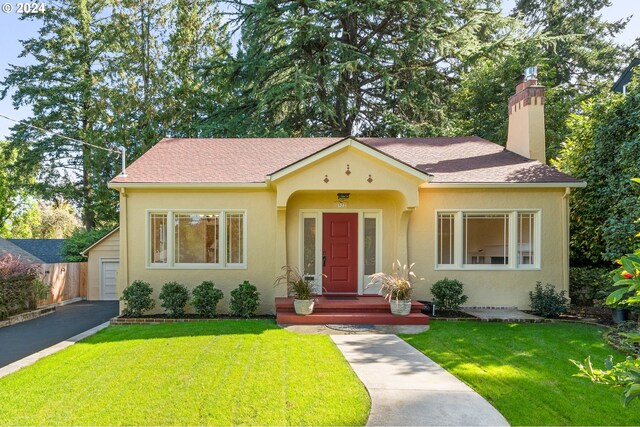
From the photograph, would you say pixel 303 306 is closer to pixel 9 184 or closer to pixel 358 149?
pixel 358 149

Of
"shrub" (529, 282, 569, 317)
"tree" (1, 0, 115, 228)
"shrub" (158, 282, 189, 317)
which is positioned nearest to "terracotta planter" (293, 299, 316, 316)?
"shrub" (158, 282, 189, 317)

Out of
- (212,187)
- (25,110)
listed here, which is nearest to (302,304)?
(212,187)

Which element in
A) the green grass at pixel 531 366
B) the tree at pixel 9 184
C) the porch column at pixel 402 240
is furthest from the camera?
the tree at pixel 9 184

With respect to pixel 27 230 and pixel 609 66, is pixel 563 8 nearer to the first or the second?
pixel 609 66

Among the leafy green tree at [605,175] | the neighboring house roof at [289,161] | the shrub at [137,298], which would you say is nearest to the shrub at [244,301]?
the shrub at [137,298]

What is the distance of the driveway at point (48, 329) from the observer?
6996 millimetres

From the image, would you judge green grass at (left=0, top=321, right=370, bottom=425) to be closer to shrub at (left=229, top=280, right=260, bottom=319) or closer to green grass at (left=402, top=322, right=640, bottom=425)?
green grass at (left=402, top=322, right=640, bottom=425)

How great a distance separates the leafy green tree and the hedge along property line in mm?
13812

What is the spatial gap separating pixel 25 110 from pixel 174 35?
9304mm

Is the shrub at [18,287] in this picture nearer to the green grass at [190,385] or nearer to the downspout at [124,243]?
the downspout at [124,243]

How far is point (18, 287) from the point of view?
999cm

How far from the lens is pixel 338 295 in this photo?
9703mm

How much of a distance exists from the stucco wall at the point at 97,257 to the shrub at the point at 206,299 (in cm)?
716

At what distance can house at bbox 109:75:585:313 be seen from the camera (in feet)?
30.9
